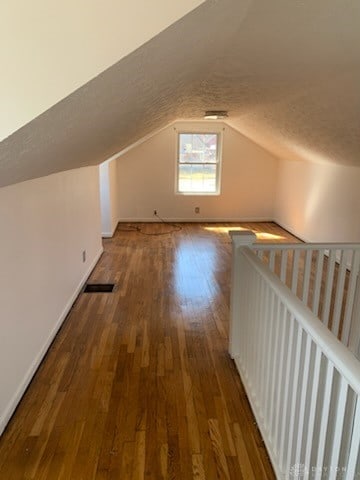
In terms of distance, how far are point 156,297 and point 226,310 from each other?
734 mm

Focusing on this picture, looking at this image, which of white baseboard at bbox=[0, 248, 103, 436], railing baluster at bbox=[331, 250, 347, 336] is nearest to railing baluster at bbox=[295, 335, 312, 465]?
railing baluster at bbox=[331, 250, 347, 336]

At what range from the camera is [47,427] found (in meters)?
1.85

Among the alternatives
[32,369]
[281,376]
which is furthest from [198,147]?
[281,376]

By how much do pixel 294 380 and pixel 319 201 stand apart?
14.6 ft

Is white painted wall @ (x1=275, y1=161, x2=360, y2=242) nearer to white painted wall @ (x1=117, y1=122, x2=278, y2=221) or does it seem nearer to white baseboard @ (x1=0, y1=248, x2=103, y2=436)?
white painted wall @ (x1=117, y1=122, x2=278, y2=221)

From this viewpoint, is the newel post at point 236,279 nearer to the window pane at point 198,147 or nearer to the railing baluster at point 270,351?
the railing baluster at point 270,351

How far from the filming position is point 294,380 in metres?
1.35

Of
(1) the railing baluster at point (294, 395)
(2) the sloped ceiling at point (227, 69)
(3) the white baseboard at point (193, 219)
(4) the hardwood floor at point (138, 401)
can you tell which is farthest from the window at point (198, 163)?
(1) the railing baluster at point (294, 395)

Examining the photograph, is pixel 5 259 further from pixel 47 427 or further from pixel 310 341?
pixel 310 341

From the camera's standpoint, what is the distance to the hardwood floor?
1.64 meters

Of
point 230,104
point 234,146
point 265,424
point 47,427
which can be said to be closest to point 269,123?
point 230,104

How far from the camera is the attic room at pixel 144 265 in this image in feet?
3.10

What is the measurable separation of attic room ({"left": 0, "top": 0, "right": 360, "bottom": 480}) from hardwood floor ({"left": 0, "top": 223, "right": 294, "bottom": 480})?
0.03 ft

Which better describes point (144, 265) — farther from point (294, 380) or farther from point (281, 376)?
point (294, 380)
